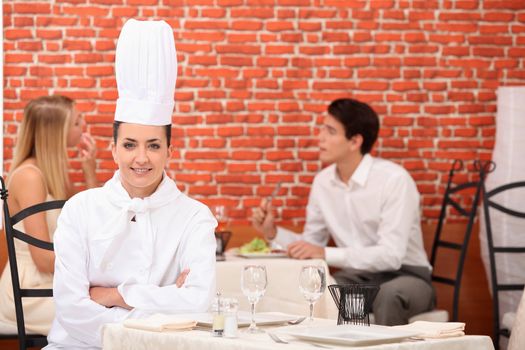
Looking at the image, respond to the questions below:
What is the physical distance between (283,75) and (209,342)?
3.38m

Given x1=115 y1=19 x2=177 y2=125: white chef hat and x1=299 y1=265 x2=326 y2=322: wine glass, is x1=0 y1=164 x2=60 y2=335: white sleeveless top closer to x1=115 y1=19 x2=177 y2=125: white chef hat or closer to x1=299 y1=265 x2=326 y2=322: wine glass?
x1=115 y1=19 x2=177 y2=125: white chef hat

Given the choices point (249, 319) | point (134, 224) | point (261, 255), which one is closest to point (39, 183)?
point (261, 255)

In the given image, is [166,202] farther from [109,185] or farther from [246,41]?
[246,41]

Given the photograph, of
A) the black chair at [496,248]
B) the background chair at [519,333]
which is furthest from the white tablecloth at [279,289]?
the black chair at [496,248]

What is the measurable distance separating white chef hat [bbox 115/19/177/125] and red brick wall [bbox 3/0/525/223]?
2.30 metres

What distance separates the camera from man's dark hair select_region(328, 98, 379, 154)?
503cm

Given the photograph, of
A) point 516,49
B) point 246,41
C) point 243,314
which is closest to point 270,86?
point 246,41

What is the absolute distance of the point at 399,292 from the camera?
452 centimetres

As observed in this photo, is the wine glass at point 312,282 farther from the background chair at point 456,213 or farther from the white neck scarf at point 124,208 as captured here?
the background chair at point 456,213

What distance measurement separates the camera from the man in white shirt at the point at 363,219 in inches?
183

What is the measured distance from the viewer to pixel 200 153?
17.5 feet

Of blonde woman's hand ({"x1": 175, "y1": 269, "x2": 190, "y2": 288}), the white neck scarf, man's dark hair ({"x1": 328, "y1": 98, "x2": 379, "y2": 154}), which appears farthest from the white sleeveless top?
man's dark hair ({"x1": 328, "y1": 98, "x2": 379, "y2": 154})

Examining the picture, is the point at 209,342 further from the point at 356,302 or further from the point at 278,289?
the point at 278,289

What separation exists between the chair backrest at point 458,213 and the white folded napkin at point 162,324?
2.83 meters
